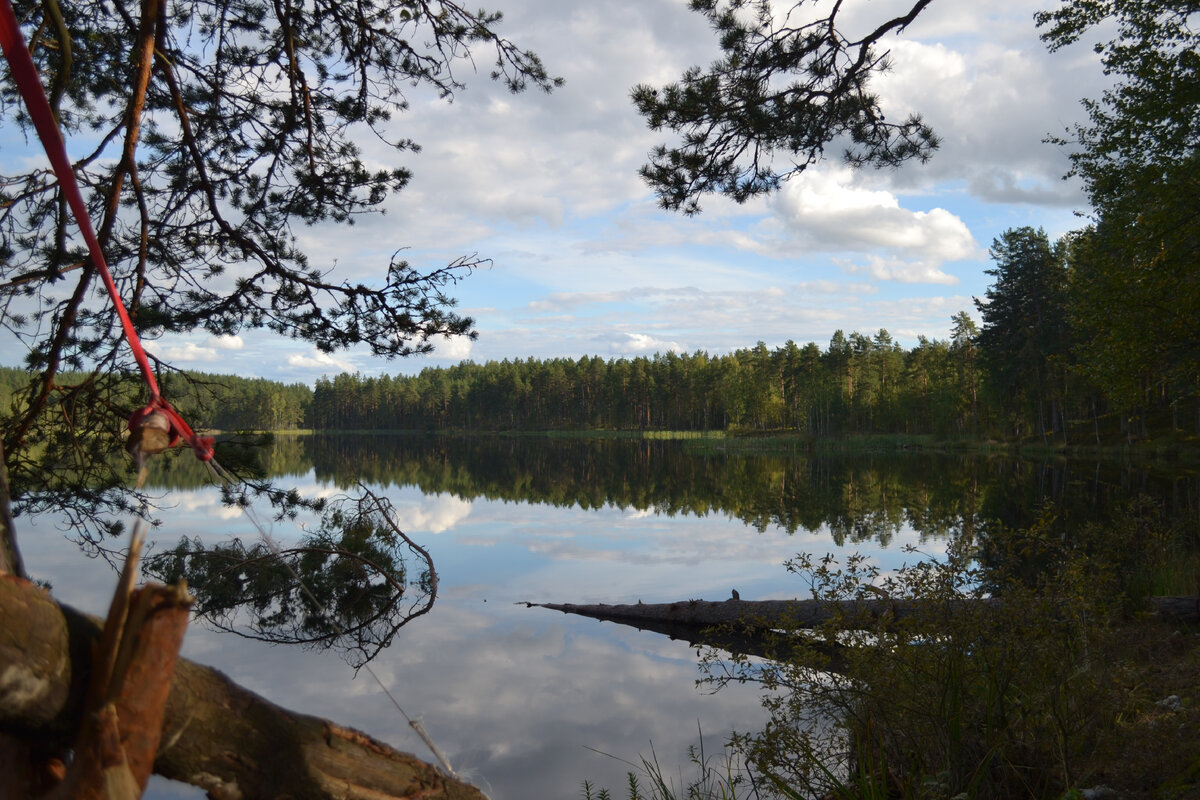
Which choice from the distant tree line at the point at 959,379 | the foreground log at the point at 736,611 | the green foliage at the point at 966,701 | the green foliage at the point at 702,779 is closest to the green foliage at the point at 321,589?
the foreground log at the point at 736,611

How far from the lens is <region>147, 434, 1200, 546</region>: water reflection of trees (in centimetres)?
1894

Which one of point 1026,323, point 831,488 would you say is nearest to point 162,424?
point 831,488

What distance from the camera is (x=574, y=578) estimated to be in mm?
14078

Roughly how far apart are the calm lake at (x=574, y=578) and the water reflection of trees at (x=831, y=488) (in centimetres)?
17

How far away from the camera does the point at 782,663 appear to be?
509 cm

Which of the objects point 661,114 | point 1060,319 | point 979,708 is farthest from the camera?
point 1060,319

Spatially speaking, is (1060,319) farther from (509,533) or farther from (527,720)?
(527,720)

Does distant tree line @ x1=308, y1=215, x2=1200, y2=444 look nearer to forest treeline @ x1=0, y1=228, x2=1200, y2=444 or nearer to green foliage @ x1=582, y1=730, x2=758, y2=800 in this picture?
forest treeline @ x1=0, y1=228, x2=1200, y2=444

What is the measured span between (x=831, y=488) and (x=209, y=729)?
3005cm

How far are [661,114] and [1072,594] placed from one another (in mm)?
4419

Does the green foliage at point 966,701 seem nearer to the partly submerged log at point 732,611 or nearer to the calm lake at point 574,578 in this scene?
the calm lake at point 574,578

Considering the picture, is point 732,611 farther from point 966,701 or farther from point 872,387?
point 872,387

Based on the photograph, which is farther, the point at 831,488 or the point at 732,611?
the point at 831,488

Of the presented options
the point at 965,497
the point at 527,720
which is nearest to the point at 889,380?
the point at 965,497
